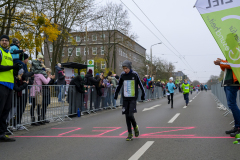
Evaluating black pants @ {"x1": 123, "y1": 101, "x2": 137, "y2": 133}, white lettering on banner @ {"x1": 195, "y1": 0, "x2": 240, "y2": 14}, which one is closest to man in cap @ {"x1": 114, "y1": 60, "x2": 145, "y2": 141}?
black pants @ {"x1": 123, "y1": 101, "x2": 137, "y2": 133}

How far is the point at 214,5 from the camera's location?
5168mm

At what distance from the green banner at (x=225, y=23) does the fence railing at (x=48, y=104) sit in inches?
223

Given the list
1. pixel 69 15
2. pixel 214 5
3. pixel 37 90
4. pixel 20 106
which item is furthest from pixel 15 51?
pixel 69 15

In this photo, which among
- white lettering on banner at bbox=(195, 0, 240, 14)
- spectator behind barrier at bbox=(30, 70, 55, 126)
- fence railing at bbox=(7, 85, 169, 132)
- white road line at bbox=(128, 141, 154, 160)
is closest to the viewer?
white road line at bbox=(128, 141, 154, 160)

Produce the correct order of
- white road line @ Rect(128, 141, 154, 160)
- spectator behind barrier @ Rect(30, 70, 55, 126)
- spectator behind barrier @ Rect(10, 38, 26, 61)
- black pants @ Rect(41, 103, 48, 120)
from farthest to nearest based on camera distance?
black pants @ Rect(41, 103, 48, 120) < spectator behind barrier @ Rect(30, 70, 55, 126) < spectator behind barrier @ Rect(10, 38, 26, 61) < white road line @ Rect(128, 141, 154, 160)

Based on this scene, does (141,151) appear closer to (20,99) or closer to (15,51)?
(15,51)

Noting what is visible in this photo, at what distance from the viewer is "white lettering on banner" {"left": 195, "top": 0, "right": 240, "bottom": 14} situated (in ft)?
16.6

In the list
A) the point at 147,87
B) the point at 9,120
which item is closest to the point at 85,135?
the point at 9,120

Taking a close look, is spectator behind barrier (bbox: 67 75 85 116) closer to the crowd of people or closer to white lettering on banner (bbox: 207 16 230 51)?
the crowd of people

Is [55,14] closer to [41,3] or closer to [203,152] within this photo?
[41,3]

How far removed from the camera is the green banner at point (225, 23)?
5078 millimetres

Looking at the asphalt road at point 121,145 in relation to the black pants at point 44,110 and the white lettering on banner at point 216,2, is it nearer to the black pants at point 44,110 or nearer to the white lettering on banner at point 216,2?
the black pants at point 44,110

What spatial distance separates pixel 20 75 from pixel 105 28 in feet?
114

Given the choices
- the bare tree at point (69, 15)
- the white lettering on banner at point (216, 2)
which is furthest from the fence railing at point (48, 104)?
the bare tree at point (69, 15)
